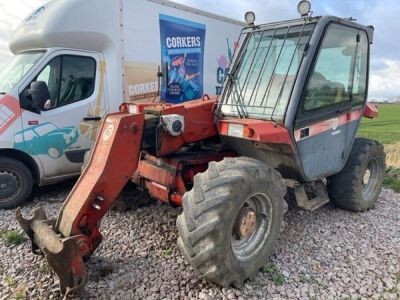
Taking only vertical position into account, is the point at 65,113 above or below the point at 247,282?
above

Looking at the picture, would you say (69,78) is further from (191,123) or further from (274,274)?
(274,274)

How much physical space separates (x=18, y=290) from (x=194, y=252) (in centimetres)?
162

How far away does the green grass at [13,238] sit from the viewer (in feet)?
14.0

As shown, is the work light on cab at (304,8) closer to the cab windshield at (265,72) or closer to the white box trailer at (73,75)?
the cab windshield at (265,72)

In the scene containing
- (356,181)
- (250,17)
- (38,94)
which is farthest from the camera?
(38,94)

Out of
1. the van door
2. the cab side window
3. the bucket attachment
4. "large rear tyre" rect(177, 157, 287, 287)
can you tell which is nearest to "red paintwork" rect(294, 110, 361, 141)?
the cab side window

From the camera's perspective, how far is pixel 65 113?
5.84 meters

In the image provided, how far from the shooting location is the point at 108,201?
3434mm

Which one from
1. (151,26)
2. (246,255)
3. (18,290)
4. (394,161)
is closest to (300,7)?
(246,255)

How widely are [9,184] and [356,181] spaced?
16.1 feet

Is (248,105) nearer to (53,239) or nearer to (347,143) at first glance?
(347,143)

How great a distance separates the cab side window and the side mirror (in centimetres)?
358

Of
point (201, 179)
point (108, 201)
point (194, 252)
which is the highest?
point (201, 179)

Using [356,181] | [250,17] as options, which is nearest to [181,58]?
[250,17]
